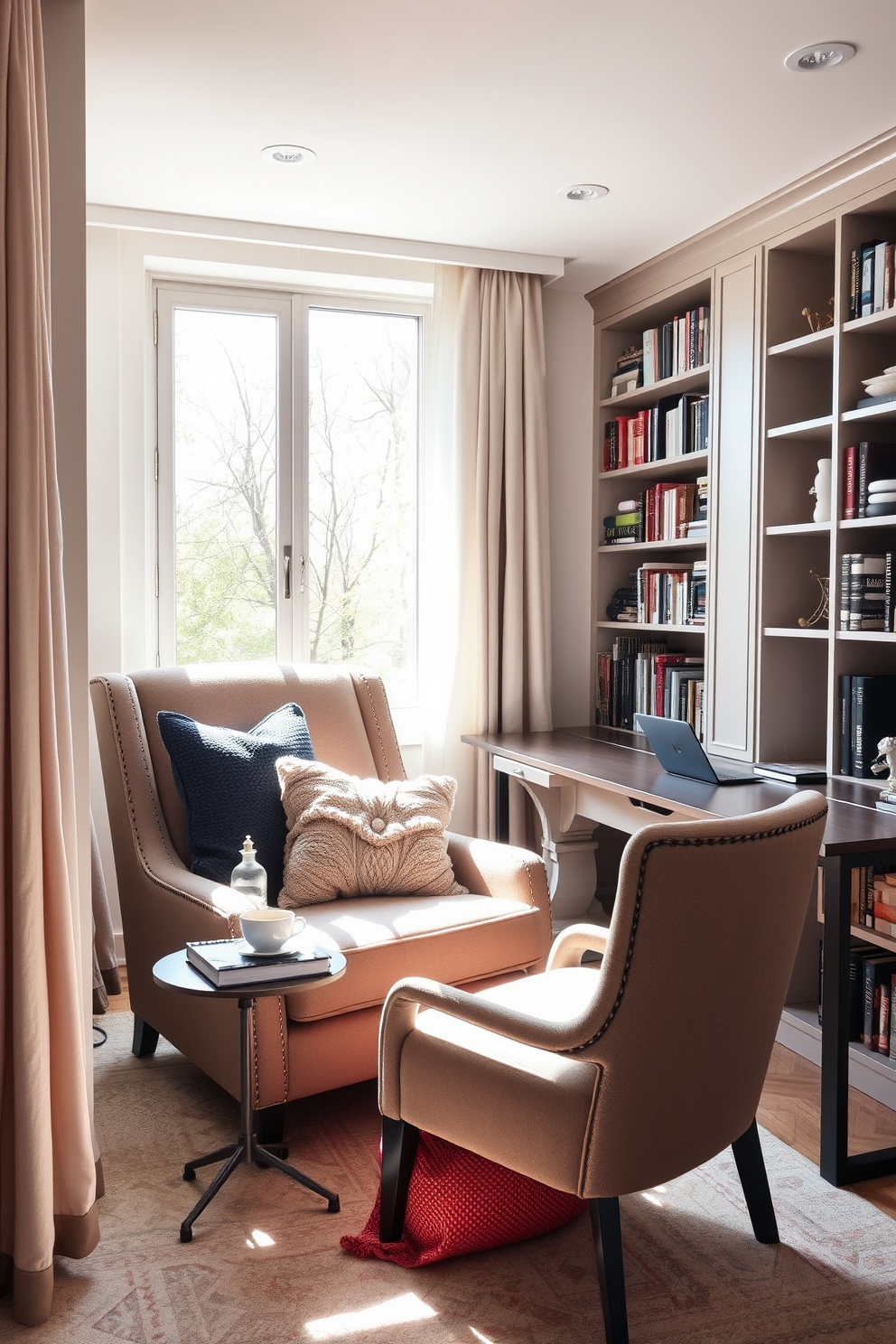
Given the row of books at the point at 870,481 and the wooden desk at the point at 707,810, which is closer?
the wooden desk at the point at 707,810

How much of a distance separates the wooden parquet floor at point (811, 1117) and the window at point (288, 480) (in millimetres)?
1925

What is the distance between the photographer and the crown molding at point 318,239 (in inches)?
133

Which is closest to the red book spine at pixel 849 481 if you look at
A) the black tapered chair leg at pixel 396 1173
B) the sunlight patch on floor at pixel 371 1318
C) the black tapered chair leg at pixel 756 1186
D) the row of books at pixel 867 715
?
the row of books at pixel 867 715

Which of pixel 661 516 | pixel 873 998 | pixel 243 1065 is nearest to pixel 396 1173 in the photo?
pixel 243 1065

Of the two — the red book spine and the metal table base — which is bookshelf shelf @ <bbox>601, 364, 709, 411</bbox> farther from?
the metal table base

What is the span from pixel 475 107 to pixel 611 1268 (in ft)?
8.04

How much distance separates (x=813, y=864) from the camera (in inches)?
70.8

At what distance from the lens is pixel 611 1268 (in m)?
1.67

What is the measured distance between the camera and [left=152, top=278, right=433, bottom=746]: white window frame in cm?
372

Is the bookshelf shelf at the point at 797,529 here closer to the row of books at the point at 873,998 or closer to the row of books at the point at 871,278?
the row of books at the point at 871,278

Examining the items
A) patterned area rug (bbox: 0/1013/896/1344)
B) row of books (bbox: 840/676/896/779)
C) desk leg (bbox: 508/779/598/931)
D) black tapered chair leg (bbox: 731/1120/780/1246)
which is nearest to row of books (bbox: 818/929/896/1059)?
row of books (bbox: 840/676/896/779)

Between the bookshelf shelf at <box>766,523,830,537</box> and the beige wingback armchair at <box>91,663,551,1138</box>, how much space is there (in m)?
1.22

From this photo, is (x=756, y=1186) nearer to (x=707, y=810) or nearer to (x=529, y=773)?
(x=707, y=810)

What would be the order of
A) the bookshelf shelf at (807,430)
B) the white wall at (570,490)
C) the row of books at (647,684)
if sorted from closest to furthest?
the bookshelf shelf at (807,430)
the row of books at (647,684)
the white wall at (570,490)
